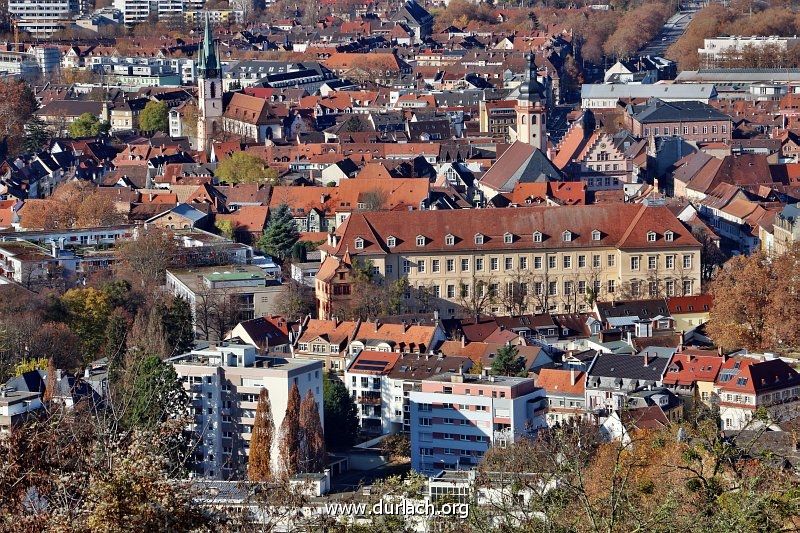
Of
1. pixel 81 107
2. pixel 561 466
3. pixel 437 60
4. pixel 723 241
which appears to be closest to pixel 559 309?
pixel 723 241

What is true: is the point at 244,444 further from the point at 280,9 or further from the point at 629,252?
the point at 280,9

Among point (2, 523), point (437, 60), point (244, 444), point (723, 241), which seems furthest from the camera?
point (437, 60)

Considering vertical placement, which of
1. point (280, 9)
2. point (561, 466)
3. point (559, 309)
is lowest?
point (280, 9)

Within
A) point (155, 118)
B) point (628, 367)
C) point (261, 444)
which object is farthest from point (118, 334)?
point (155, 118)

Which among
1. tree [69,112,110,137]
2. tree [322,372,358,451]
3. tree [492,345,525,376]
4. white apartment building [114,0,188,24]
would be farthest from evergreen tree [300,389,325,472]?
white apartment building [114,0,188,24]

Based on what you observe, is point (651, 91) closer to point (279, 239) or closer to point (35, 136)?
point (35, 136)

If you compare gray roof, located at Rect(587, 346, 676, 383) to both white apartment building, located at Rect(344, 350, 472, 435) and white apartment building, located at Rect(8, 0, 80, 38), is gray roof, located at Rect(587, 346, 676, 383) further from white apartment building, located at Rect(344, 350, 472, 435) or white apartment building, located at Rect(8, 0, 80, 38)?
white apartment building, located at Rect(8, 0, 80, 38)
